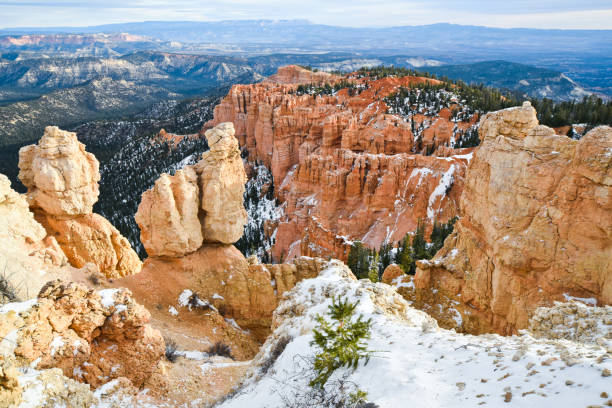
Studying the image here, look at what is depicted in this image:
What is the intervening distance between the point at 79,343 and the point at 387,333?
290 inches

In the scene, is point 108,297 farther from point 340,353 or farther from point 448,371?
point 448,371

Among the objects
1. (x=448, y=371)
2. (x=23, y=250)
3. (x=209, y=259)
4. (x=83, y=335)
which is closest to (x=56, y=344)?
(x=83, y=335)

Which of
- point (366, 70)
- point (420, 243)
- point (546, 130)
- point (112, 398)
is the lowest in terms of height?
point (420, 243)

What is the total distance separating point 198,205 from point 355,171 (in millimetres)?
31644

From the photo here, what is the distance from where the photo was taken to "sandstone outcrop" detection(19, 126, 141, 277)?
15.8 metres

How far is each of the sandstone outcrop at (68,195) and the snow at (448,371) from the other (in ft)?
37.2

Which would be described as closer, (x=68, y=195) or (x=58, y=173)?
(x=58, y=173)

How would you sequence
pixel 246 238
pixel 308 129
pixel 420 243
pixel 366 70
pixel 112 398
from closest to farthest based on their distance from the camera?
1. pixel 112 398
2. pixel 420 243
3. pixel 246 238
4. pixel 308 129
5. pixel 366 70

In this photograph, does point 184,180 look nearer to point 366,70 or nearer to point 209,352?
point 209,352

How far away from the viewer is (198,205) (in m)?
18.1

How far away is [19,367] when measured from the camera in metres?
7.45

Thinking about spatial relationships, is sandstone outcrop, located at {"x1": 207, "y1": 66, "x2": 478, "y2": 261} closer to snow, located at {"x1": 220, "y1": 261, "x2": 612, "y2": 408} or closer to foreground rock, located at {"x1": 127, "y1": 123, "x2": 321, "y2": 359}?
foreground rock, located at {"x1": 127, "y1": 123, "x2": 321, "y2": 359}

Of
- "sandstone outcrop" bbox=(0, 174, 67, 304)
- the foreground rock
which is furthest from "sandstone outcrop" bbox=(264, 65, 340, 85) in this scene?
"sandstone outcrop" bbox=(0, 174, 67, 304)

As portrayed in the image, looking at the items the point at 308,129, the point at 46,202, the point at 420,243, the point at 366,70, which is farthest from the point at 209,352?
the point at 366,70
